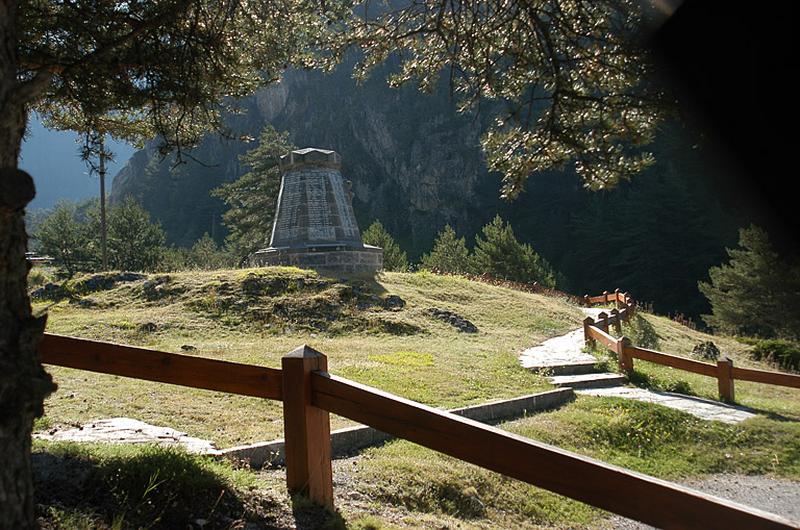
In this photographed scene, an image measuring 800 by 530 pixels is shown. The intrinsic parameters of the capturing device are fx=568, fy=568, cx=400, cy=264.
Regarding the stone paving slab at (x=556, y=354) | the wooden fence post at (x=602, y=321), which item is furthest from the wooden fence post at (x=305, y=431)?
the wooden fence post at (x=602, y=321)

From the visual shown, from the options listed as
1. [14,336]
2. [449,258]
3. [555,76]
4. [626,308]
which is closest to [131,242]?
[449,258]

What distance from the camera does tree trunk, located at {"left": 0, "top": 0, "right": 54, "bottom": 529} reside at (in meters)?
1.93

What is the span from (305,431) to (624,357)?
7997 mm

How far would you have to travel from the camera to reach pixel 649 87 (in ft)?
12.9

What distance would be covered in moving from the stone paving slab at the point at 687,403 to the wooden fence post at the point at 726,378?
0.21 m

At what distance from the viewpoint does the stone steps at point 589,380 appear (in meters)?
8.98

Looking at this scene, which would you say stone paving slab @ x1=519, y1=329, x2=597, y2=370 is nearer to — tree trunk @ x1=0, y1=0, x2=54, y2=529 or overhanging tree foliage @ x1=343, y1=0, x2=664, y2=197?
overhanging tree foliage @ x1=343, y1=0, x2=664, y2=197

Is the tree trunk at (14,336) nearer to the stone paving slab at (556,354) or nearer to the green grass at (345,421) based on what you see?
the green grass at (345,421)

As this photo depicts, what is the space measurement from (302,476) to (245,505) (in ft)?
1.10

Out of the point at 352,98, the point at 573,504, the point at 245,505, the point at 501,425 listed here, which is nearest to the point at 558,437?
the point at 501,425

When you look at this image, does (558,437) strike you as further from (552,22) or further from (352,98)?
(352,98)

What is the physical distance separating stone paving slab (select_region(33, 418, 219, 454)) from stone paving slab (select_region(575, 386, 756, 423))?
587 cm

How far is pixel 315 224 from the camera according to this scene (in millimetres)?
20781

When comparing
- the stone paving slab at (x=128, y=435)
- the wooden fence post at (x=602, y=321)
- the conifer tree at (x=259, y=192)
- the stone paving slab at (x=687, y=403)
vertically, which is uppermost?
the conifer tree at (x=259, y=192)
